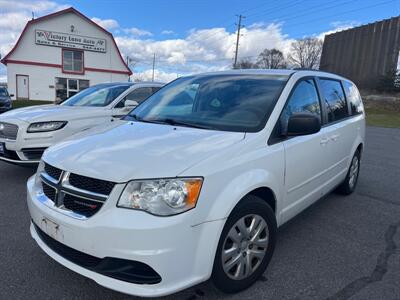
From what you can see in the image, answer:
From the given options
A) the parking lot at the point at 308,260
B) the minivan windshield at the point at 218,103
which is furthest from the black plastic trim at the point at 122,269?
the minivan windshield at the point at 218,103

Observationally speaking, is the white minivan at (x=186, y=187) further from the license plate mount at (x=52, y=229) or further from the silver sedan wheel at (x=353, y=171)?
the silver sedan wheel at (x=353, y=171)

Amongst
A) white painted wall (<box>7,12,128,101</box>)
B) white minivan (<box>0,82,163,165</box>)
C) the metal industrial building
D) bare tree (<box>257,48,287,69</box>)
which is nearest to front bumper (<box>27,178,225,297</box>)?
white minivan (<box>0,82,163,165</box>)

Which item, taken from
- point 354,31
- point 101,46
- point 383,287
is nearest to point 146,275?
point 383,287

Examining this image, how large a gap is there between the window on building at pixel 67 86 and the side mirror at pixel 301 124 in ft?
107

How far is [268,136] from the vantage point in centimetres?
297

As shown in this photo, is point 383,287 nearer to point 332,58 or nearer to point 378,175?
point 378,175

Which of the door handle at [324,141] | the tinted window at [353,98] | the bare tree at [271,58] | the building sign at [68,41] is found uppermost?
the bare tree at [271,58]

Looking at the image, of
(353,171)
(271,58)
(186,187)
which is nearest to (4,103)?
(353,171)

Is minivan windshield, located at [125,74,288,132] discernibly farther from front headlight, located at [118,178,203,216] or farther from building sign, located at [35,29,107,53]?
building sign, located at [35,29,107,53]

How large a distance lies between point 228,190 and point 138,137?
3.12 ft

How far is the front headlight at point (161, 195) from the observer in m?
2.27

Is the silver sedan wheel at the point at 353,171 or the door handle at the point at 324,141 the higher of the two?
the door handle at the point at 324,141

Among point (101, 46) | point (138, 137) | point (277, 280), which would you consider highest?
point (101, 46)

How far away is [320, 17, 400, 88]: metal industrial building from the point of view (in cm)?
3609
